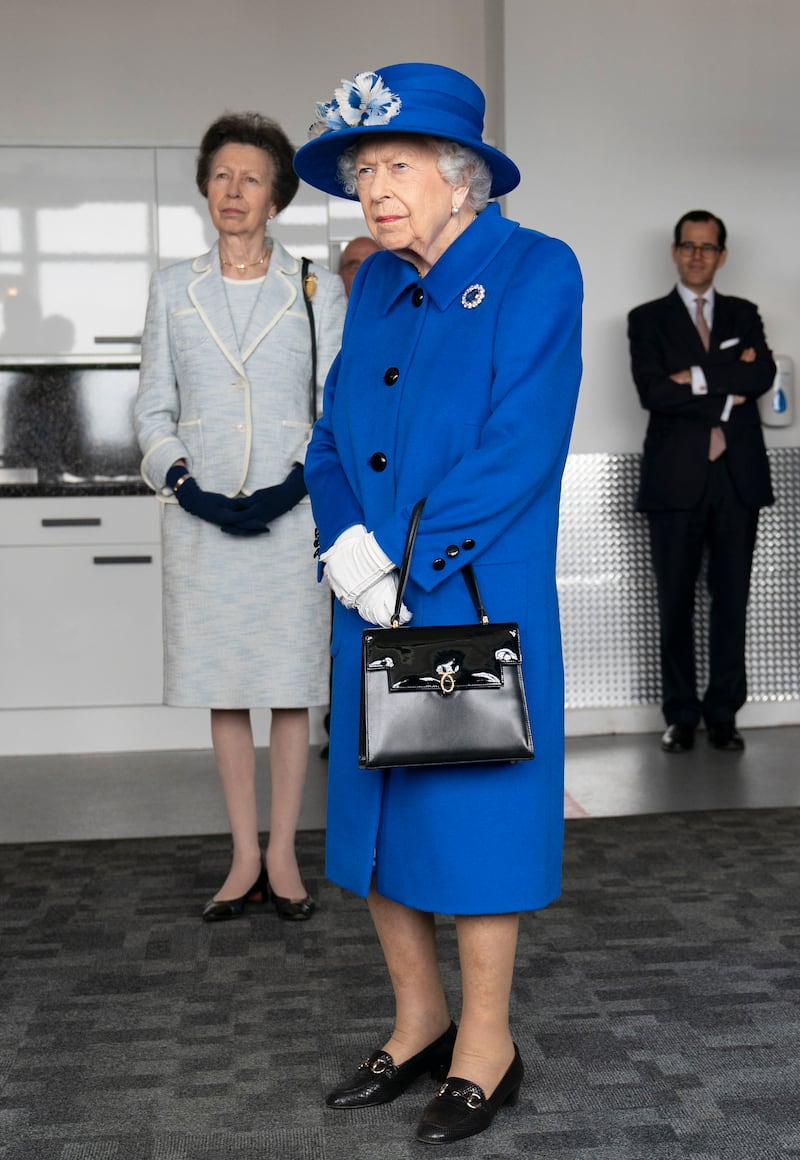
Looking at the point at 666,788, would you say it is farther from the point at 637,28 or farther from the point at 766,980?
the point at 637,28

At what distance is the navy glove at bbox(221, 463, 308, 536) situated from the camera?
3.22 meters

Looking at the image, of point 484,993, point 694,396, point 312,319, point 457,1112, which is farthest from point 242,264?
point 694,396

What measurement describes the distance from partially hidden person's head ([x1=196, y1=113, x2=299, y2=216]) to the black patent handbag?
1710mm

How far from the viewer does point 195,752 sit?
5.77 meters

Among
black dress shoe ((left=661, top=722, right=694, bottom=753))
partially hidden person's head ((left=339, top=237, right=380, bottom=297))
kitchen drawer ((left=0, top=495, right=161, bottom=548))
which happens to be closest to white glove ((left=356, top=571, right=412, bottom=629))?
partially hidden person's head ((left=339, top=237, right=380, bottom=297))

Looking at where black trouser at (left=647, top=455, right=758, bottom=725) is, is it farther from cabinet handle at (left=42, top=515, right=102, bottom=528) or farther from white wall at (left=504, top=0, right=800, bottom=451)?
cabinet handle at (left=42, top=515, right=102, bottom=528)

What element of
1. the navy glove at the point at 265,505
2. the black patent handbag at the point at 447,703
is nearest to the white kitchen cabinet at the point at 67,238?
the navy glove at the point at 265,505

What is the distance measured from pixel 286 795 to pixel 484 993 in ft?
4.33

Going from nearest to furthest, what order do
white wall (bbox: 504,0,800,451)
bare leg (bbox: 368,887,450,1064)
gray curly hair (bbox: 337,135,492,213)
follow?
gray curly hair (bbox: 337,135,492,213) < bare leg (bbox: 368,887,450,1064) < white wall (bbox: 504,0,800,451)

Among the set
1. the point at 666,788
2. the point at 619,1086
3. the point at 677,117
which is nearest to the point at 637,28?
the point at 677,117

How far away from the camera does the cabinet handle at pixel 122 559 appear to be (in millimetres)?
5797

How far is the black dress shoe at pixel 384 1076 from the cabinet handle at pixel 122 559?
12.4 ft

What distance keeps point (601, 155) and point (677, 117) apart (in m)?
0.36

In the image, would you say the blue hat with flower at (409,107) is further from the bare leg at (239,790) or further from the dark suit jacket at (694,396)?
the dark suit jacket at (694,396)
